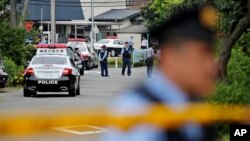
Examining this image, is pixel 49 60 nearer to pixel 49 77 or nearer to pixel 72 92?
pixel 49 77

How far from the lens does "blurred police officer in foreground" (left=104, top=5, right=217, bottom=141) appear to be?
110 inches

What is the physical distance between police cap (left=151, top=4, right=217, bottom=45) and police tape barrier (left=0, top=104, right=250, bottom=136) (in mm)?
274

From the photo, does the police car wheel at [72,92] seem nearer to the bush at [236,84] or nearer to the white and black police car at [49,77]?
the white and black police car at [49,77]

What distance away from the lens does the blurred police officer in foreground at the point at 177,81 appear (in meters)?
2.79

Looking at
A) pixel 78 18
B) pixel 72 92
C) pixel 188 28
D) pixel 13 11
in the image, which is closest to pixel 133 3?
pixel 78 18

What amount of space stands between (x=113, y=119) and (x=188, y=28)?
1.52ft

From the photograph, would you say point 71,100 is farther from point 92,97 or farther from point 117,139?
point 117,139

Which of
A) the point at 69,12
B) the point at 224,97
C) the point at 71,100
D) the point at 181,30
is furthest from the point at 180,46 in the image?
the point at 69,12

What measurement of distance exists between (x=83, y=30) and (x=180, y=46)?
81.4m

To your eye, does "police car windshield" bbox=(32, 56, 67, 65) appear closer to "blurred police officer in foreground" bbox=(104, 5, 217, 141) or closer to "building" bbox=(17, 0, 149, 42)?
"blurred police officer in foreground" bbox=(104, 5, 217, 141)

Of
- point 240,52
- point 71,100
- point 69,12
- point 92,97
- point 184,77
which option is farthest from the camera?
point 69,12

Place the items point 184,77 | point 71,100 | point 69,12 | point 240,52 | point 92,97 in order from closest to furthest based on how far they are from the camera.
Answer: point 184,77
point 240,52
point 71,100
point 92,97
point 69,12

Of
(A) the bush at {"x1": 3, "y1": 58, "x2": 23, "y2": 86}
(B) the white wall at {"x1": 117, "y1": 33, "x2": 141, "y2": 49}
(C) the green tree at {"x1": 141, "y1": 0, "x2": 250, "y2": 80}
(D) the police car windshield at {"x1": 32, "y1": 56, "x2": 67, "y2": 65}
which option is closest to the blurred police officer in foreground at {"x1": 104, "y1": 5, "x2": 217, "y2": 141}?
(C) the green tree at {"x1": 141, "y1": 0, "x2": 250, "y2": 80}

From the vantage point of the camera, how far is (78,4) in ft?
270
